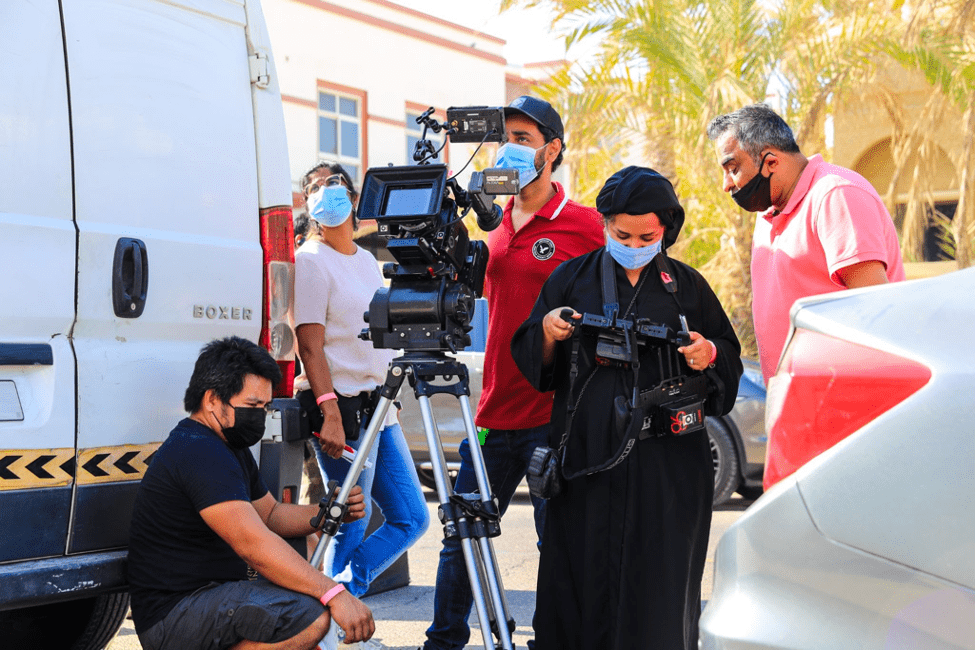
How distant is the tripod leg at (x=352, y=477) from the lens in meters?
3.19

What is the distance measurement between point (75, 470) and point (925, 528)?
2.24 meters

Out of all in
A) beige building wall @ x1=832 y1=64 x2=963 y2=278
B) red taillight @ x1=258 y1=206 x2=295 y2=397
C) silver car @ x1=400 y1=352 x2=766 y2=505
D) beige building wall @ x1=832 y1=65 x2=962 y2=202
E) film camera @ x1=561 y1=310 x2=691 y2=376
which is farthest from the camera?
beige building wall @ x1=832 y1=65 x2=962 y2=202

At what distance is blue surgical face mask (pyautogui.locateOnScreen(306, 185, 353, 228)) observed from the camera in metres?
4.18

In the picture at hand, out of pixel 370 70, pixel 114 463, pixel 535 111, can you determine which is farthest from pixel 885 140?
pixel 114 463

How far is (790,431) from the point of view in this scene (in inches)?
77.1

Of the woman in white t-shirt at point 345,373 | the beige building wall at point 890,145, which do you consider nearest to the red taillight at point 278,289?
the woman in white t-shirt at point 345,373

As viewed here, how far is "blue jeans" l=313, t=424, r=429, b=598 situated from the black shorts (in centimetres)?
93

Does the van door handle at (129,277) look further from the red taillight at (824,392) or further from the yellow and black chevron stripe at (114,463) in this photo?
the red taillight at (824,392)

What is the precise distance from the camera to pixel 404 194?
3.17m

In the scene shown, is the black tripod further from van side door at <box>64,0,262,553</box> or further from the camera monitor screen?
van side door at <box>64,0,262,553</box>

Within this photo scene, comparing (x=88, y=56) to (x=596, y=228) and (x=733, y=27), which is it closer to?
(x=596, y=228)

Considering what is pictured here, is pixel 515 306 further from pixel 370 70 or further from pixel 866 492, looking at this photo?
pixel 370 70

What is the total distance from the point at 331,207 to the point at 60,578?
183cm

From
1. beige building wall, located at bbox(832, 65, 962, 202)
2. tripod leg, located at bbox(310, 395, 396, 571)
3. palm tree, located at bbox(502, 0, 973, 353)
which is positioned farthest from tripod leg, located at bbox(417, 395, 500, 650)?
beige building wall, located at bbox(832, 65, 962, 202)
